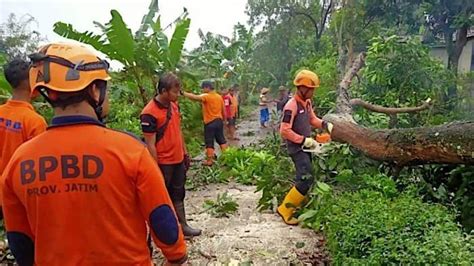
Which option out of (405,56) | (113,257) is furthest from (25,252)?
(405,56)

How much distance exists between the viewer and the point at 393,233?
3.25 metres

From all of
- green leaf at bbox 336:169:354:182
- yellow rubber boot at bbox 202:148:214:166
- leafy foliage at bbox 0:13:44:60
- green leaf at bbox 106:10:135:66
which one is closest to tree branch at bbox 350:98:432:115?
green leaf at bbox 336:169:354:182

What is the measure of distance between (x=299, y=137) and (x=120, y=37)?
335cm

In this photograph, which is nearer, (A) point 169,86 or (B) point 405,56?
(A) point 169,86

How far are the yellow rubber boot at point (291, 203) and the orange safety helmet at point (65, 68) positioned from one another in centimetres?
354

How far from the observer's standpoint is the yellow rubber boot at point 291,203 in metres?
5.10

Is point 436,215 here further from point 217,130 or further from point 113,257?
point 217,130

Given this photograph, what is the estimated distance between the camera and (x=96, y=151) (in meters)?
1.76

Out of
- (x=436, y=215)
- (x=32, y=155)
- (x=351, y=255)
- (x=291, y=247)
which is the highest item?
(x=32, y=155)

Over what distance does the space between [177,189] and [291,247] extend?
1.17m

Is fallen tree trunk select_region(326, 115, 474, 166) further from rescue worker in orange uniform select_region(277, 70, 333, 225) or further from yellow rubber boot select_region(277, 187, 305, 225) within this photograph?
yellow rubber boot select_region(277, 187, 305, 225)

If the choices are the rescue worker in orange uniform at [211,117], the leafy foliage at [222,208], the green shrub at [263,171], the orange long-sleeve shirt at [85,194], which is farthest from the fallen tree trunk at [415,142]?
the rescue worker in orange uniform at [211,117]

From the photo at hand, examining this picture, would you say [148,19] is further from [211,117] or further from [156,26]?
[211,117]

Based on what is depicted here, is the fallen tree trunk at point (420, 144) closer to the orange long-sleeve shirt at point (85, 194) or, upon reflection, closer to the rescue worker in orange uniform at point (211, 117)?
the orange long-sleeve shirt at point (85, 194)
